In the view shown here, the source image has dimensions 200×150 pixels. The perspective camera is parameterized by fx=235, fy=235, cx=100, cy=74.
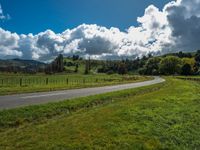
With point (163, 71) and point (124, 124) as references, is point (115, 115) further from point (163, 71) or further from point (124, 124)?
point (163, 71)

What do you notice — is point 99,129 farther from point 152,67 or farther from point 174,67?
point 152,67

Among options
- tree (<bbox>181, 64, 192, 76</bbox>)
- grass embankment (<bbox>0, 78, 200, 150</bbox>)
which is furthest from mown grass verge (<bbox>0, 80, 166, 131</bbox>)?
tree (<bbox>181, 64, 192, 76</bbox>)

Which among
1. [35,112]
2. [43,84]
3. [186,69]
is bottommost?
[43,84]

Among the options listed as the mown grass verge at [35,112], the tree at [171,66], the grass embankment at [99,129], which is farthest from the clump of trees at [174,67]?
the mown grass verge at [35,112]

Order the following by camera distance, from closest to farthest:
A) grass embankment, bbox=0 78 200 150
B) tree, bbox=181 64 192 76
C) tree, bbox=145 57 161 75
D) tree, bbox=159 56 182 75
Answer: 1. grass embankment, bbox=0 78 200 150
2. tree, bbox=181 64 192 76
3. tree, bbox=159 56 182 75
4. tree, bbox=145 57 161 75

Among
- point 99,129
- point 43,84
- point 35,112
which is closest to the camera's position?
point 99,129

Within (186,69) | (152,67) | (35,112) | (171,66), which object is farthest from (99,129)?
(152,67)

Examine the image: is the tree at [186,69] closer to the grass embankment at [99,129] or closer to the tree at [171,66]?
the tree at [171,66]

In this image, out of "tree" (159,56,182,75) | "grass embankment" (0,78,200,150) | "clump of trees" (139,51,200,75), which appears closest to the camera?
"grass embankment" (0,78,200,150)

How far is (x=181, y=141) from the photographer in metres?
9.86

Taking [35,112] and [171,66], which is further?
[171,66]

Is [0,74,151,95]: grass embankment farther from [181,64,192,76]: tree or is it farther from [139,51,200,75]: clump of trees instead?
[139,51,200,75]: clump of trees

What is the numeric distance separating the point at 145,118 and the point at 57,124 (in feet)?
15.9

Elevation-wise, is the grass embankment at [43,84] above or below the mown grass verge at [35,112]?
below
